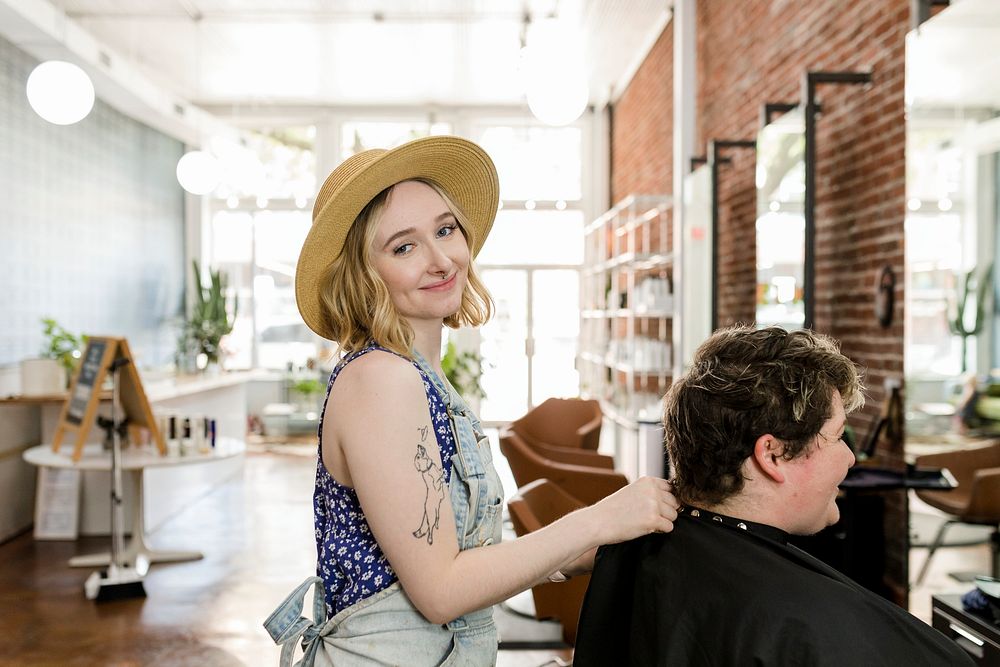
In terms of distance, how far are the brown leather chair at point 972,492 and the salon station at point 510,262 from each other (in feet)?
0.04

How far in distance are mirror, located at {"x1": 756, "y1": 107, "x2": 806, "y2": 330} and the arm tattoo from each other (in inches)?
118

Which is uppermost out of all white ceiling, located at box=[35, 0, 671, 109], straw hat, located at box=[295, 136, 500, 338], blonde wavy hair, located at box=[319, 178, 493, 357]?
white ceiling, located at box=[35, 0, 671, 109]

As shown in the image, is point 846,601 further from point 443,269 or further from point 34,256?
point 34,256

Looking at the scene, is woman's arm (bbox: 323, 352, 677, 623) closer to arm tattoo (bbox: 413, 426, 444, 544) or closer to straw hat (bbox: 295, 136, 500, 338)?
arm tattoo (bbox: 413, 426, 444, 544)

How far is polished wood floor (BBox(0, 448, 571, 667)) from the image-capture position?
3768 mm

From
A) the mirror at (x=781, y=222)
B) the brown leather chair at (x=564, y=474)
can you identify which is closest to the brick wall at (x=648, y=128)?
the mirror at (x=781, y=222)

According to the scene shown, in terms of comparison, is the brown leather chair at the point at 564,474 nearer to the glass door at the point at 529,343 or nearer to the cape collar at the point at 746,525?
the cape collar at the point at 746,525

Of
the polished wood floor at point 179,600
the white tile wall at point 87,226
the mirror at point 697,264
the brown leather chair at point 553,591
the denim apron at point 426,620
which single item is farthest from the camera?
the white tile wall at point 87,226

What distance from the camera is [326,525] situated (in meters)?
1.39

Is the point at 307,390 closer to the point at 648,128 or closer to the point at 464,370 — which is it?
the point at 464,370

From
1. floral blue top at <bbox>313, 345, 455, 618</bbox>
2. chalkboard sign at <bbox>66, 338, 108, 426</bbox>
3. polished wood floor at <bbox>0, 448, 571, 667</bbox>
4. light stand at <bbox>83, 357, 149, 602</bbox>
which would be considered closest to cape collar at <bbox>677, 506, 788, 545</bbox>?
floral blue top at <bbox>313, 345, 455, 618</bbox>

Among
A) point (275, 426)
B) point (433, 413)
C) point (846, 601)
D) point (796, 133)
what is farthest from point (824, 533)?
point (275, 426)

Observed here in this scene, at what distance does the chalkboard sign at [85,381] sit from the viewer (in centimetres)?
471

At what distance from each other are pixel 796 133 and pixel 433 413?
3.33m
